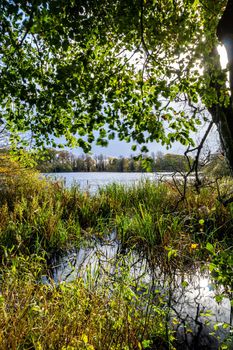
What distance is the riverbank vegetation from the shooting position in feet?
9.11

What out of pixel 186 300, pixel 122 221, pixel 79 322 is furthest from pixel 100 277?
→ pixel 122 221

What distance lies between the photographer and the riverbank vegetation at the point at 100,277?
2.78 metres

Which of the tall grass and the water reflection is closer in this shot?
the tall grass

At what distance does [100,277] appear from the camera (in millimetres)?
4410

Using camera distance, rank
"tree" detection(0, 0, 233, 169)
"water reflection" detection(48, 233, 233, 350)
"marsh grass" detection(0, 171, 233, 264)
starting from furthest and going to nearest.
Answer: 1. "marsh grass" detection(0, 171, 233, 264)
2. "water reflection" detection(48, 233, 233, 350)
3. "tree" detection(0, 0, 233, 169)

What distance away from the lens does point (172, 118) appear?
2.95 meters

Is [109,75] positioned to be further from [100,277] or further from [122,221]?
[122,221]

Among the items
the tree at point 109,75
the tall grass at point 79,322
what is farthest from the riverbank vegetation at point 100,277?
the tree at point 109,75

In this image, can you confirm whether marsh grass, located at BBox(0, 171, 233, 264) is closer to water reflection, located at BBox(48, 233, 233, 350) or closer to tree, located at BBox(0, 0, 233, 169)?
water reflection, located at BBox(48, 233, 233, 350)

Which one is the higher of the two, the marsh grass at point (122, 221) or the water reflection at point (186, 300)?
the marsh grass at point (122, 221)

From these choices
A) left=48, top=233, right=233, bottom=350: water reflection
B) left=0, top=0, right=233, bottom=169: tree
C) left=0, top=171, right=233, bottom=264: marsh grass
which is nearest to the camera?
left=0, top=0, right=233, bottom=169: tree

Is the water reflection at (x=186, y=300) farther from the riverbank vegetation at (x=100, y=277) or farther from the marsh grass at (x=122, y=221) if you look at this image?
the marsh grass at (x=122, y=221)

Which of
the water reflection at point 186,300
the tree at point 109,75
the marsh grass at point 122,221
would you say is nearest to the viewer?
the tree at point 109,75

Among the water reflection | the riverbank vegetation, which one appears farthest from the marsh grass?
the water reflection
